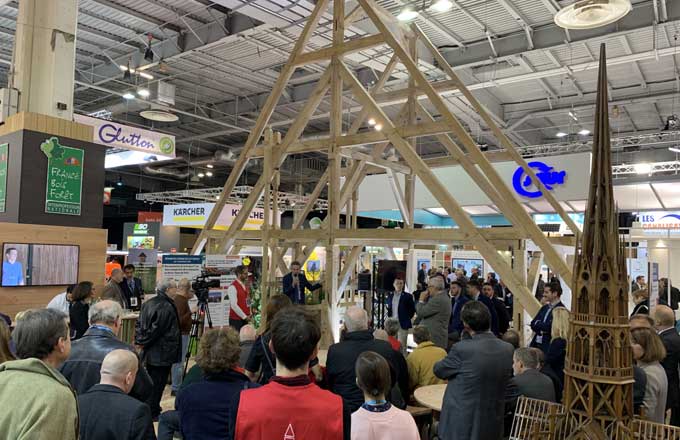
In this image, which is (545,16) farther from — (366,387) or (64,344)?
(64,344)

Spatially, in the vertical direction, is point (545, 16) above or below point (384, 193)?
above

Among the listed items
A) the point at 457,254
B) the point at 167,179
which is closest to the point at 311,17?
the point at 457,254

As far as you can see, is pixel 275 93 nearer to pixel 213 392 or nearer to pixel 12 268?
pixel 12 268

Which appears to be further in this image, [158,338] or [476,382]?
[158,338]

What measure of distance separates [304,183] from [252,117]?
9236mm

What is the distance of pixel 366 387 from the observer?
2.50 meters

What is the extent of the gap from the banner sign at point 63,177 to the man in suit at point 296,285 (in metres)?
3.02

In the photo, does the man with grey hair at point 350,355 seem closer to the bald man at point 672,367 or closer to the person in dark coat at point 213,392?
the person in dark coat at point 213,392

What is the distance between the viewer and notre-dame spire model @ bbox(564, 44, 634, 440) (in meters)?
2.41

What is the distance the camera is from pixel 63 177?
6879 mm

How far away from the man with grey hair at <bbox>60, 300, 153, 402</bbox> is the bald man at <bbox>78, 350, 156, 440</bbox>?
87 centimetres

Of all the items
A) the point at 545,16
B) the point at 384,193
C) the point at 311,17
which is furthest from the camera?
the point at 384,193

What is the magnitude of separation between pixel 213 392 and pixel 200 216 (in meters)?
14.7

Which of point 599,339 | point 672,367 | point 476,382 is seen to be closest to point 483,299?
point 672,367
